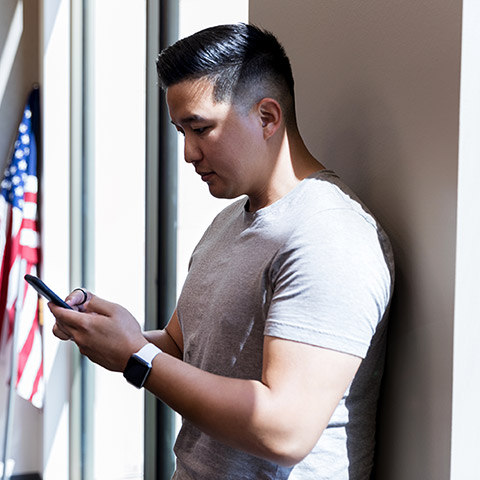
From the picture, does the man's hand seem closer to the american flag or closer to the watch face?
the watch face

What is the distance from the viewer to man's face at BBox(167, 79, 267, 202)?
113 cm

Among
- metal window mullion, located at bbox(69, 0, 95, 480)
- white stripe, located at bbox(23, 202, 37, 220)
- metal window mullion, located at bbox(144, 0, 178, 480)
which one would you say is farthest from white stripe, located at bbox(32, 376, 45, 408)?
metal window mullion, located at bbox(144, 0, 178, 480)

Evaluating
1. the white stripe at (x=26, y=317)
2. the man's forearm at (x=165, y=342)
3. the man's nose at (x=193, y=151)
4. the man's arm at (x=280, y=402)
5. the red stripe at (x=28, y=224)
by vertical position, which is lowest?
the white stripe at (x=26, y=317)

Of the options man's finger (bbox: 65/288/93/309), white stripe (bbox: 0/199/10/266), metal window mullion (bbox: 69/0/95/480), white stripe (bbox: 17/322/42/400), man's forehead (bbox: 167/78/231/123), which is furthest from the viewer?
white stripe (bbox: 0/199/10/266)

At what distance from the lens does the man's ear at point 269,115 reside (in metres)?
1.15

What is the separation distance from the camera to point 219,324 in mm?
1119

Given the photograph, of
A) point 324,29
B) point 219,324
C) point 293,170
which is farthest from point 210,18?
point 219,324

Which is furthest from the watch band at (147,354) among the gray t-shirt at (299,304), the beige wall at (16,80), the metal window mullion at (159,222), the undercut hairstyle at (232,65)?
the beige wall at (16,80)

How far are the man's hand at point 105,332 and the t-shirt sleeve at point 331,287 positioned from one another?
0.74ft

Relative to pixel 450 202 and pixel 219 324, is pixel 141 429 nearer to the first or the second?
pixel 219 324

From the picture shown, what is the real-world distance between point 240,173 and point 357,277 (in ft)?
0.98

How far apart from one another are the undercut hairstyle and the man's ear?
0.05 ft

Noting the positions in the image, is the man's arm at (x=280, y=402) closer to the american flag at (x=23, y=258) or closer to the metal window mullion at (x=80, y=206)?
the metal window mullion at (x=80, y=206)

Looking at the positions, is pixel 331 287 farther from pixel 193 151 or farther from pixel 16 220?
pixel 16 220
